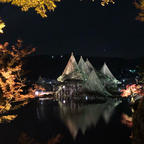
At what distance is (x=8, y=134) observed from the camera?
9750 mm

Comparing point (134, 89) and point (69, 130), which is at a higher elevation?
point (134, 89)

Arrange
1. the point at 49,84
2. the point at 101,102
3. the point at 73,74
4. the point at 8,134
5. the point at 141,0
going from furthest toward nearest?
the point at 49,84, the point at 73,74, the point at 101,102, the point at 8,134, the point at 141,0

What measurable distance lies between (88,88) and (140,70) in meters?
12.6

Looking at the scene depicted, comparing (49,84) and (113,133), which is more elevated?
(49,84)

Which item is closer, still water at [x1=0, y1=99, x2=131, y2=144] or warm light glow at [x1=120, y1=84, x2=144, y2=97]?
still water at [x1=0, y1=99, x2=131, y2=144]

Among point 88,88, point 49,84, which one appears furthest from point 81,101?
point 49,84

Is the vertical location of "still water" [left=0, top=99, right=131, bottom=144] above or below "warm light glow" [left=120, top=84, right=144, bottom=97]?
below

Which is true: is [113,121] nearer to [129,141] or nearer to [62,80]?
[129,141]

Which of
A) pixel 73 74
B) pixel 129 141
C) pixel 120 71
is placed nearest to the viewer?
pixel 129 141

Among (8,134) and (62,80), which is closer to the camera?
(8,134)

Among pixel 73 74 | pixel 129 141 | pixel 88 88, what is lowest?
pixel 129 141

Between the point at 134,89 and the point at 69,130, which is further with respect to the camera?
the point at 134,89

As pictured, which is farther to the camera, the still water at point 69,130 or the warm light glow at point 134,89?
the warm light glow at point 134,89

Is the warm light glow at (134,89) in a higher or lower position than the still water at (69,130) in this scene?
higher
